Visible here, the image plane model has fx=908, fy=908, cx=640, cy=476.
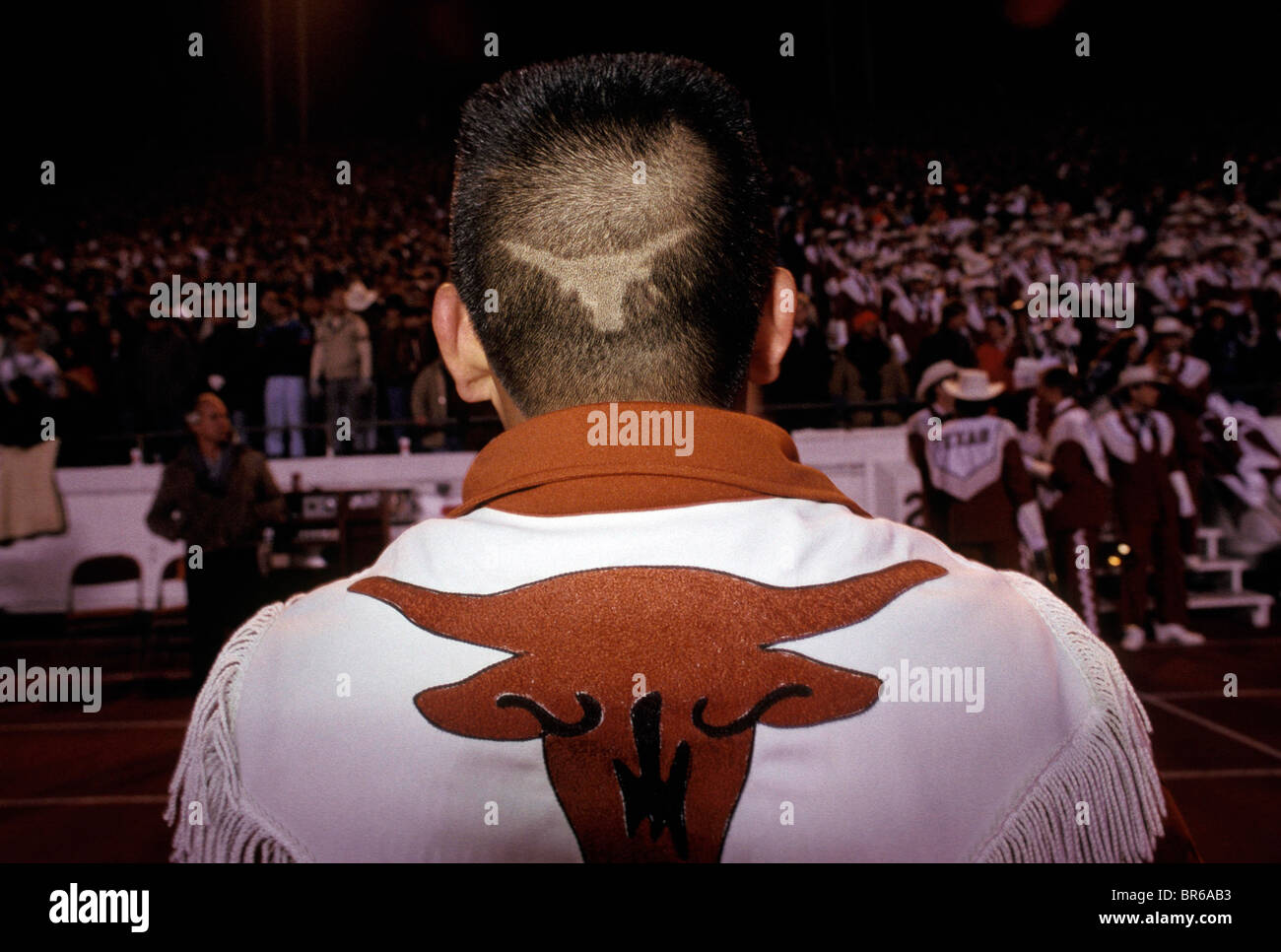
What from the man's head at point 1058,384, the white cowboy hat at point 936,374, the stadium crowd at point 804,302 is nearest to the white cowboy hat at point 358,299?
the stadium crowd at point 804,302

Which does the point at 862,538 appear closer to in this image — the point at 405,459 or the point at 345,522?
the point at 345,522

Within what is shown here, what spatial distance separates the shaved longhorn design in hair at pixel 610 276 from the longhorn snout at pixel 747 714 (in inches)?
16.9

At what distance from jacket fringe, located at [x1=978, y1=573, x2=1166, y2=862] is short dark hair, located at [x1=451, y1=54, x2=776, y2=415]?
45 centimetres

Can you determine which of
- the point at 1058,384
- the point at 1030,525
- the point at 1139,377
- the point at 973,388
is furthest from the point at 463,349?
the point at 1058,384

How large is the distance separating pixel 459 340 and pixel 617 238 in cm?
24

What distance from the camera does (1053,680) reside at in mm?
944

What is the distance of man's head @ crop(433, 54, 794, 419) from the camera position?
1.03 m

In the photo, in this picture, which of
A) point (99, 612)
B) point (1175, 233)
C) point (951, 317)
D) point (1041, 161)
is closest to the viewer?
point (99, 612)

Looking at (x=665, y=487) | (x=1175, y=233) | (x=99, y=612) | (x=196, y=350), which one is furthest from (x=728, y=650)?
(x=1175, y=233)

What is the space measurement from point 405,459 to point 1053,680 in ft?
27.7

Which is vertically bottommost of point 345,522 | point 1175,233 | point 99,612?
point 99,612

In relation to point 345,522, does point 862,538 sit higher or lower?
higher

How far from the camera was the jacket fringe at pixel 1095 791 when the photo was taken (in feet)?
3.11

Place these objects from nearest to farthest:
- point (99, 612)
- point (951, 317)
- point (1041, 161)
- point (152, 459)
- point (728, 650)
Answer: point (728, 650)
point (99, 612)
point (951, 317)
point (152, 459)
point (1041, 161)
